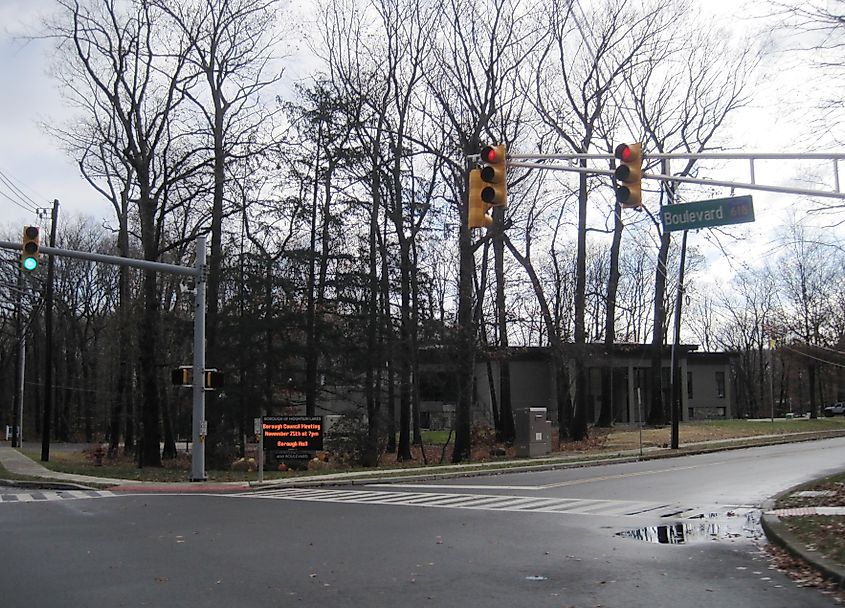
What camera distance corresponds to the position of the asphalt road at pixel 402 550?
8547 mm

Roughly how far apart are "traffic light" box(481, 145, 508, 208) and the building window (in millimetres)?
64990

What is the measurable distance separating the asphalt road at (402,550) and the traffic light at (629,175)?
A: 5.62 meters

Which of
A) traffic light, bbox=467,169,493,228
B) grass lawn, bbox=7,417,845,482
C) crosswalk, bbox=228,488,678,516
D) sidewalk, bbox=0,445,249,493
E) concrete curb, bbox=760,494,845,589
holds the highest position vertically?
traffic light, bbox=467,169,493,228

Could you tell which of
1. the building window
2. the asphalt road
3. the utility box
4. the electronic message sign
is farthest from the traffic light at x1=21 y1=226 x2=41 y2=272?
the building window

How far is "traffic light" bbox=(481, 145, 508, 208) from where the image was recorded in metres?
14.0

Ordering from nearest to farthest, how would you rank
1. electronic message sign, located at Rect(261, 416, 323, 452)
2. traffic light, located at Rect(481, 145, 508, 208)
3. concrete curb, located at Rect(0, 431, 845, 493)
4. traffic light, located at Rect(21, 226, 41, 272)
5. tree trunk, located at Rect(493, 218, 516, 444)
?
traffic light, located at Rect(481, 145, 508, 208), traffic light, located at Rect(21, 226, 41, 272), concrete curb, located at Rect(0, 431, 845, 493), electronic message sign, located at Rect(261, 416, 323, 452), tree trunk, located at Rect(493, 218, 516, 444)

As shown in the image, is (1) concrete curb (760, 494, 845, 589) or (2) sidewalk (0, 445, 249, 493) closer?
(1) concrete curb (760, 494, 845, 589)

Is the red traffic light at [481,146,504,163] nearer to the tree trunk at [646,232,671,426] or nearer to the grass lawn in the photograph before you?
the grass lawn

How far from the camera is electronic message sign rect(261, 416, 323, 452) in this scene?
92.1ft

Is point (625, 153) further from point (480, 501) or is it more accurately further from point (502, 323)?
point (502, 323)

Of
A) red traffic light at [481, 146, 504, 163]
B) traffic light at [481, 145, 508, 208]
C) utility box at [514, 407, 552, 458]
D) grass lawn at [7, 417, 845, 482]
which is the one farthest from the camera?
utility box at [514, 407, 552, 458]

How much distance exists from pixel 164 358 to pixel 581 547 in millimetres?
36199

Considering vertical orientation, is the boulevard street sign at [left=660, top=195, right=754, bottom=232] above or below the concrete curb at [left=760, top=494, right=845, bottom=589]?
above

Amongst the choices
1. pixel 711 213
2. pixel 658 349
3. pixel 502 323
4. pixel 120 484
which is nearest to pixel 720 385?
pixel 658 349
